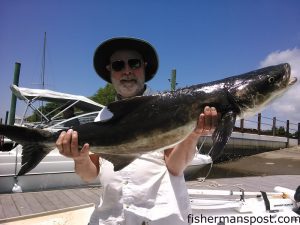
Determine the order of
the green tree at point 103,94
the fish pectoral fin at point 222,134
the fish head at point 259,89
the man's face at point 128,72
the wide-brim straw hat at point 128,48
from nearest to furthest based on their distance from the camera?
the fish pectoral fin at point 222,134 → the fish head at point 259,89 → the man's face at point 128,72 → the wide-brim straw hat at point 128,48 → the green tree at point 103,94

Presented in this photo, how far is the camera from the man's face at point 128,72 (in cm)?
298

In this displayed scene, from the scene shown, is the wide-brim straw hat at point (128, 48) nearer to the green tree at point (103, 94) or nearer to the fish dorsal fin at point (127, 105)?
the fish dorsal fin at point (127, 105)

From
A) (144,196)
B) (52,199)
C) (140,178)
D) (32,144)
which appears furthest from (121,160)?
(52,199)

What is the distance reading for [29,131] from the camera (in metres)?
2.72

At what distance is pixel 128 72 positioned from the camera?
298cm

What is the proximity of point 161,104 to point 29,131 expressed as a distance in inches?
42.2

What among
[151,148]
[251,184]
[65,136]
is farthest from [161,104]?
[251,184]

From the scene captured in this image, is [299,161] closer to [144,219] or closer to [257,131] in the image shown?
[257,131]

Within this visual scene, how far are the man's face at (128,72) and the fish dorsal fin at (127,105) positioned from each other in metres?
0.37

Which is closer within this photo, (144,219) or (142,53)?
(144,219)

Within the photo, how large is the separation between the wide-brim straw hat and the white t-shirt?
37.5 inches

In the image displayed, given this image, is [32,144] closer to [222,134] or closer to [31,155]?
[31,155]

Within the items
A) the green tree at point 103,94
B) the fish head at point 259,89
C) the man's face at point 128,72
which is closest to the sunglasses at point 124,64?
the man's face at point 128,72

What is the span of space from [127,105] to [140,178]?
0.59 metres
